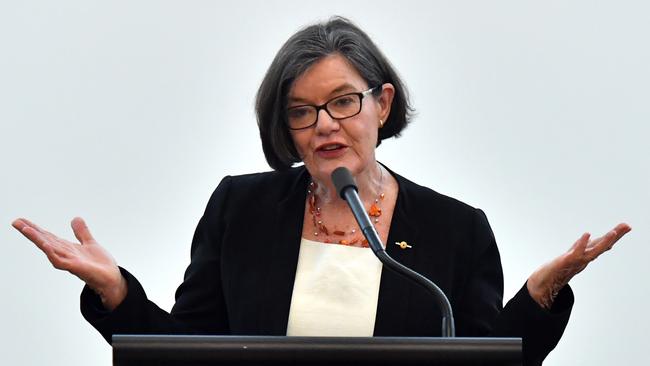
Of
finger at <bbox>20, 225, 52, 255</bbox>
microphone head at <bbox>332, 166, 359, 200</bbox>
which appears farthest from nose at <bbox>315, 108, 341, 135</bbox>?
finger at <bbox>20, 225, 52, 255</bbox>

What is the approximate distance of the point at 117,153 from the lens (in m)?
3.62

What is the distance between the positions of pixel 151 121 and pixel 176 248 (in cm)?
35


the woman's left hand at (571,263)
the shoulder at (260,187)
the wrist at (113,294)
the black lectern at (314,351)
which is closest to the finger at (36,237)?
the wrist at (113,294)

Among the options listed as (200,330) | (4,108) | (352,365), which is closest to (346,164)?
(200,330)

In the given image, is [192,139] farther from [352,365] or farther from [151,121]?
[352,365]

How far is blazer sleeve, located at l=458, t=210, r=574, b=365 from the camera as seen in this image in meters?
2.53

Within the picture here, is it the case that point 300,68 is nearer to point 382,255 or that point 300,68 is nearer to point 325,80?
point 325,80

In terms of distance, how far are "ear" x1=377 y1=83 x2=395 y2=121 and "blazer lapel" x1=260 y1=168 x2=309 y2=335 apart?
218mm

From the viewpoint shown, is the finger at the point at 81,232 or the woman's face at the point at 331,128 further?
the woman's face at the point at 331,128

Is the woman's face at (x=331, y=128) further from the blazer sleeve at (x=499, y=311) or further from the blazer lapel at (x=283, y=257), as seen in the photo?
the blazer sleeve at (x=499, y=311)

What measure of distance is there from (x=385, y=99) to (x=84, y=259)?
825mm

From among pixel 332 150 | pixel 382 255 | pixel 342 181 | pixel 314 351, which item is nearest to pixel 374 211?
pixel 332 150

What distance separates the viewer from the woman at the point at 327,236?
9.00 feet

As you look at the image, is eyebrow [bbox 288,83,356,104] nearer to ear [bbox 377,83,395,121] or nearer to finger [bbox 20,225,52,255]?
ear [bbox 377,83,395,121]
